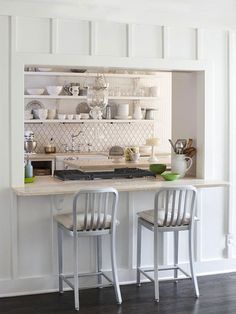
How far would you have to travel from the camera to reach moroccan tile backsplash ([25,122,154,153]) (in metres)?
8.07

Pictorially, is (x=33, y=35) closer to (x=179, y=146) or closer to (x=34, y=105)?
(x=179, y=146)

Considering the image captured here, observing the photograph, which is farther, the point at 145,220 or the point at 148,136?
the point at 148,136

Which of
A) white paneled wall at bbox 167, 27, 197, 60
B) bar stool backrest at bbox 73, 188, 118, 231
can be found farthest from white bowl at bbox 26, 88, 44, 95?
bar stool backrest at bbox 73, 188, 118, 231

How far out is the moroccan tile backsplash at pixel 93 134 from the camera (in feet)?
26.5

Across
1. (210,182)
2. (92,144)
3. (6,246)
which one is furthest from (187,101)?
(92,144)

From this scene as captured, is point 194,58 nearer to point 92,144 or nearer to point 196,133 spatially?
point 196,133

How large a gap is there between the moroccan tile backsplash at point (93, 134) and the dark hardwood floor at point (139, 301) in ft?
12.0

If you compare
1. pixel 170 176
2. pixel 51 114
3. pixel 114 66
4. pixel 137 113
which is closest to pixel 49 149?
pixel 51 114

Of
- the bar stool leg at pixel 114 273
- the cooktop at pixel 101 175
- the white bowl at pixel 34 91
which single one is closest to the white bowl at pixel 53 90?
the white bowl at pixel 34 91

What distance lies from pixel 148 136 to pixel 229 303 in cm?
445

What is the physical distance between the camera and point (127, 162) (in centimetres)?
670

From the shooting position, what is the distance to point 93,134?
8305 millimetres

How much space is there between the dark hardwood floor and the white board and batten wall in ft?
0.71

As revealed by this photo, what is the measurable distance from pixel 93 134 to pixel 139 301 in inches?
163
